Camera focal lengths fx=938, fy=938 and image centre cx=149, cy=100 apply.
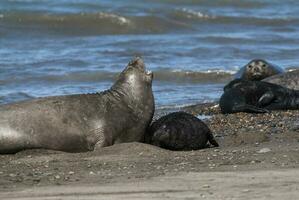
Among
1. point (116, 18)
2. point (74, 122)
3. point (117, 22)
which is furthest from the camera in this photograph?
point (116, 18)

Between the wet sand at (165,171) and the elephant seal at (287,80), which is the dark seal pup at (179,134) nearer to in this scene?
the wet sand at (165,171)

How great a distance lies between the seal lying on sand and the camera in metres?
10.4

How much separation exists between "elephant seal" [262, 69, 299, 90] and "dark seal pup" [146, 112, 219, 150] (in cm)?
373

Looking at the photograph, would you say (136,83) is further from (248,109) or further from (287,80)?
(287,80)

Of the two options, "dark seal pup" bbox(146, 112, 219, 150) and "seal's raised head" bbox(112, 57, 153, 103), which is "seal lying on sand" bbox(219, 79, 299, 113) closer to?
"seal's raised head" bbox(112, 57, 153, 103)

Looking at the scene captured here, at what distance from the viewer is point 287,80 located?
11938mm

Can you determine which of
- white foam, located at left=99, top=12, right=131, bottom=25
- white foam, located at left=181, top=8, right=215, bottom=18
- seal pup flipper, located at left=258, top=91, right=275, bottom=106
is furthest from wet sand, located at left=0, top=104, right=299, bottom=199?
white foam, located at left=181, top=8, right=215, bottom=18

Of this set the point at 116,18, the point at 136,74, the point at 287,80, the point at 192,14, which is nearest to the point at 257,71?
the point at 287,80

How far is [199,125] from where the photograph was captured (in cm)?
822

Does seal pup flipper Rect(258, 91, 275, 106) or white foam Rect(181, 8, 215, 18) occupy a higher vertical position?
white foam Rect(181, 8, 215, 18)

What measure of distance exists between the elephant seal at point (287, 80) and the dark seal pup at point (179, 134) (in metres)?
3.73

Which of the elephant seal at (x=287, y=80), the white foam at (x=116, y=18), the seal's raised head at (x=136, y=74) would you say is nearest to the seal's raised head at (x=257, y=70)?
the elephant seal at (x=287, y=80)

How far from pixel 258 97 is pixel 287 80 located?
1429mm

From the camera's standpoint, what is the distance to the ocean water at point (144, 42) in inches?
542
